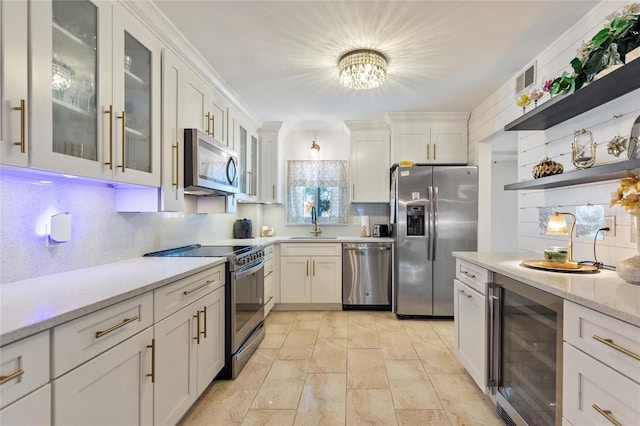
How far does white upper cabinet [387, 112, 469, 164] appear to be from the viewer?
3.92m

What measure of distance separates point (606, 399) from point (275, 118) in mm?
3961

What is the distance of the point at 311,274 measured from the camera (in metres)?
3.98

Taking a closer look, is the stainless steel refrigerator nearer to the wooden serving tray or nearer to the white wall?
the wooden serving tray

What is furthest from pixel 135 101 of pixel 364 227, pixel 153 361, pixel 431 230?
pixel 364 227

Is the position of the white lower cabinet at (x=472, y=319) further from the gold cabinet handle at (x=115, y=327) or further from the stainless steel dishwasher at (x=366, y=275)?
the gold cabinet handle at (x=115, y=327)

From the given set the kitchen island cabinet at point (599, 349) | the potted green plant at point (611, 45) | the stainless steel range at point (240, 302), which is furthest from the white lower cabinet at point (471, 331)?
the stainless steel range at point (240, 302)

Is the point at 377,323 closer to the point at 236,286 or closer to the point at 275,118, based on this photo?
the point at 236,286

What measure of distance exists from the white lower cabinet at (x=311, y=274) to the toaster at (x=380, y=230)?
638mm

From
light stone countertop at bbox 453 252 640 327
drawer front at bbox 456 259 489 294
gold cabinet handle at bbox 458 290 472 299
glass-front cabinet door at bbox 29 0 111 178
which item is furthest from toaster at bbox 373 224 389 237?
glass-front cabinet door at bbox 29 0 111 178

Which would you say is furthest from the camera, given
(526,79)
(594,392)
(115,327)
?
(526,79)

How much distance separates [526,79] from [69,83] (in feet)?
10.5

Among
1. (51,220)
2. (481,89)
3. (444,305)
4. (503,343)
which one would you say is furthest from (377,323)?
(51,220)

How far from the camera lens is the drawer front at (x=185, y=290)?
1520mm

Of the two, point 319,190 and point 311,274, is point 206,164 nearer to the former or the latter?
point 311,274
